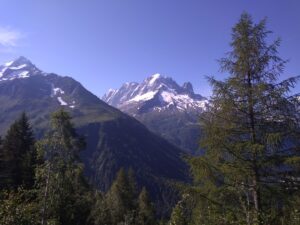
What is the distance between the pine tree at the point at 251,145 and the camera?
17750 millimetres

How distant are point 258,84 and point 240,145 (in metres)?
2.92

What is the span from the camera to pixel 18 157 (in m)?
47.8

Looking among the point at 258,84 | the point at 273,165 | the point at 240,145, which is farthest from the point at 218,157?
the point at 258,84

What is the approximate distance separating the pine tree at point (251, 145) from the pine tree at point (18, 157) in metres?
27.4

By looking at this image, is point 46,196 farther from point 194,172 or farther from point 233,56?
point 233,56

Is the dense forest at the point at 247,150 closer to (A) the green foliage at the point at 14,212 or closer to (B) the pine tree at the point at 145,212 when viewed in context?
(A) the green foliage at the point at 14,212

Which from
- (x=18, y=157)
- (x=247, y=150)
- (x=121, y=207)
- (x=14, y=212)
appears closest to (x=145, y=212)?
(x=121, y=207)

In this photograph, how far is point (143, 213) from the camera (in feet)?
219

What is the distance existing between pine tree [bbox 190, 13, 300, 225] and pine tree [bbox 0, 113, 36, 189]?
27.4 meters

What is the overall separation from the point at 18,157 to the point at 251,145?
119 feet

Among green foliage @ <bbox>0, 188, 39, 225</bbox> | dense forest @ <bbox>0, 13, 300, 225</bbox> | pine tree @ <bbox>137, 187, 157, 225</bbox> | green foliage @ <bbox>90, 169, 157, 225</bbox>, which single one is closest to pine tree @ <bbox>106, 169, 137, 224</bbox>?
green foliage @ <bbox>90, 169, 157, 225</bbox>

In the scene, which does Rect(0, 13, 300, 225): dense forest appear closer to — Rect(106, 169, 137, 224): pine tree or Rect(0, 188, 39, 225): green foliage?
Rect(0, 188, 39, 225): green foliage

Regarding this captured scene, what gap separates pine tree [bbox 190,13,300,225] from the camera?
17.8 metres

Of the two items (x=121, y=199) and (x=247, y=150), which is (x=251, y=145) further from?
(x=121, y=199)
